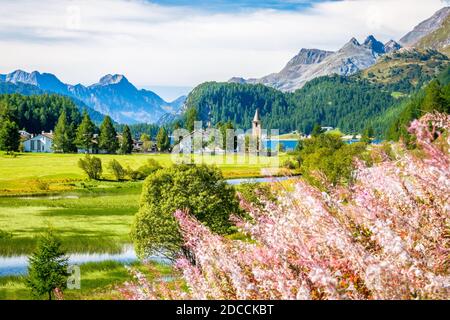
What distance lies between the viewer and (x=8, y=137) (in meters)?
60.1

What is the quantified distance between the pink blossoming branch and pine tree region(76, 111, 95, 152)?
7640 centimetres

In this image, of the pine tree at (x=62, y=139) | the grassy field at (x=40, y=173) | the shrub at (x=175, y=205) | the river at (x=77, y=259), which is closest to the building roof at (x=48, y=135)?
the pine tree at (x=62, y=139)

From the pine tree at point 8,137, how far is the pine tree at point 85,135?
18477mm

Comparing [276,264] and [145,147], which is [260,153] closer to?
[145,147]

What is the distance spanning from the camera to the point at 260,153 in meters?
99.5

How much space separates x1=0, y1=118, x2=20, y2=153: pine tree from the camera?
60.0m

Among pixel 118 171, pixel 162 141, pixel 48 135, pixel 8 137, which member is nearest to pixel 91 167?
pixel 118 171

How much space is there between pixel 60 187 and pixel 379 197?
42.0 m

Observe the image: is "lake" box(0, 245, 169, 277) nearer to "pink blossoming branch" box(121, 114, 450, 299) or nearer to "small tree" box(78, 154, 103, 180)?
"pink blossoming branch" box(121, 114, 450, 299)

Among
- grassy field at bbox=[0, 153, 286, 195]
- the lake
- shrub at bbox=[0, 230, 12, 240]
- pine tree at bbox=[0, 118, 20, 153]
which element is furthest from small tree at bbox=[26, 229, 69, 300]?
pine tree at bbox=[0, 118, 20, 153]

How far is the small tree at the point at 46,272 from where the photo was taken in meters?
18.5

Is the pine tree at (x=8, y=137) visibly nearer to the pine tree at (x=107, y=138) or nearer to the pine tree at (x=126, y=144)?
the pine tree at (x=107, y=138)
